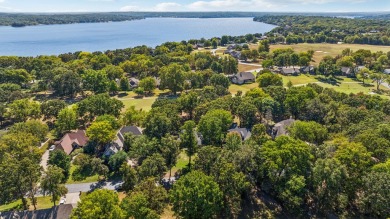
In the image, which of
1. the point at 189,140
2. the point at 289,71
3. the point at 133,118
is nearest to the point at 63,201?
the point at 189,140

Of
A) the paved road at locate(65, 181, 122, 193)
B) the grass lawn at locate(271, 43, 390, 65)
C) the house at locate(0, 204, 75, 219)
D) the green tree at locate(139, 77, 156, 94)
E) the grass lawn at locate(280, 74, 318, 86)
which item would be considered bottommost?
the paved road at locate(65, 181, 122, 193)

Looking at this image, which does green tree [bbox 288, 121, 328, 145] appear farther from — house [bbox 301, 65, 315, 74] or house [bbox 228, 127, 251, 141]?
house [bbox 301, 65, 315, 74]

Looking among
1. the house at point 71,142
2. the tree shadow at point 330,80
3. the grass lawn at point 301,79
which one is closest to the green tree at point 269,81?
the grass lawn at point 301,79

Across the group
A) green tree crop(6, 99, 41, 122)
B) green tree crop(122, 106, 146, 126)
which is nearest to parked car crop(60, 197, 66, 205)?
green tree crop(122, 106, 146, 126)

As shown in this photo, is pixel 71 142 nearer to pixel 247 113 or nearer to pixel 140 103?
pixel 140 103

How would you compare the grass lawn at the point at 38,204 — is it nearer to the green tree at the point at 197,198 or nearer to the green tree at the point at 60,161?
the green tree at the point at 60,161

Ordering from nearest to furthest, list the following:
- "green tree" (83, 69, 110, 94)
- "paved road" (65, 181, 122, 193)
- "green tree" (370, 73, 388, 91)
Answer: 1. "paved road" (65, 181, 122, 193)
2. "green tree" (83, 69, 110, 94)
3. "green tree" (370, 73, 388, 91)
